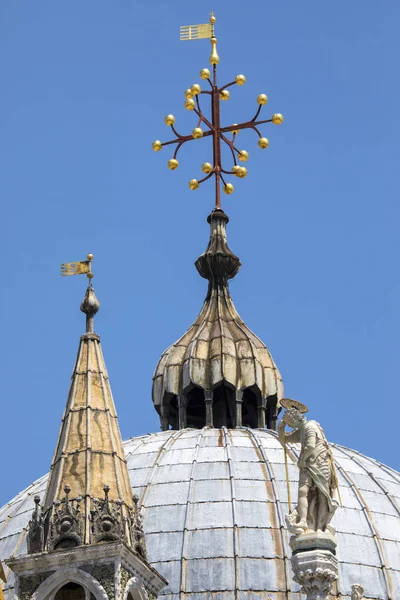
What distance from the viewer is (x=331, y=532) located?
180ft

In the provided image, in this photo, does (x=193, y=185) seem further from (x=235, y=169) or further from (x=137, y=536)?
(x=137, y=536)

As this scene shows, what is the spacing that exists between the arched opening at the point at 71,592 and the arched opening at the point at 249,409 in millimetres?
30328

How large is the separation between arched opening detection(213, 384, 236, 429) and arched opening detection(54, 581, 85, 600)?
29326mm

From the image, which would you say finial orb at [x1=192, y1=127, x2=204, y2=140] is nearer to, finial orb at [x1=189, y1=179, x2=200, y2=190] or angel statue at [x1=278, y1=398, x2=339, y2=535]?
finial orb at [x1=189, y1=179, x2=200, y2=190]

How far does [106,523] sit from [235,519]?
17.8 metres

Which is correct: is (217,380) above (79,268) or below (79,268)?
above

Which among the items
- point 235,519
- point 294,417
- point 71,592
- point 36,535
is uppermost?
point 235,519

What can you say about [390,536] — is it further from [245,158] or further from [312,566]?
[312,566]

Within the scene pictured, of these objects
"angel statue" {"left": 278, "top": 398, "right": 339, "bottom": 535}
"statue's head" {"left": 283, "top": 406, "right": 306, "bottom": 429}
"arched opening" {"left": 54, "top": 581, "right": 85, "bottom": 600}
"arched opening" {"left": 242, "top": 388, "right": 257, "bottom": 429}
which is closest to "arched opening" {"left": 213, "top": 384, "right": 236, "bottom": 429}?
"arched opening" {"left": 242, "top": 388, "right": 257, "bottom": 429}

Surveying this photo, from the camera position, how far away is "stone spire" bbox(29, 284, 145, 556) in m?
61.7

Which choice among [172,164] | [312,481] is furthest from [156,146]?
[312,481]

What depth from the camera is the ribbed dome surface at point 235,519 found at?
77250mm

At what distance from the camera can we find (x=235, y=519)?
259ft

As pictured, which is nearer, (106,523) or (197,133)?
(106,523)
